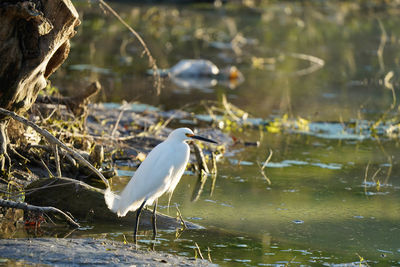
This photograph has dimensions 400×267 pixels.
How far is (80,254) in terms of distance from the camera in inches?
181

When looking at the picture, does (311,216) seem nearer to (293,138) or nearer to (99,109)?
(293,138)

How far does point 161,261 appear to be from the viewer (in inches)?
183

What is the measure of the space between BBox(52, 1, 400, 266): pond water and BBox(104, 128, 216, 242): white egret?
0.77 feet

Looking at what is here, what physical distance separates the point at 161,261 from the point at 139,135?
357 centimetres

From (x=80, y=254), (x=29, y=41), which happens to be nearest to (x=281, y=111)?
(x=29, y=41)

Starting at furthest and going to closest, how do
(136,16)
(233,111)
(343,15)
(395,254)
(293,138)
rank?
(343,15)
(136,16)
(233,111)
(293,138)
(395,254)

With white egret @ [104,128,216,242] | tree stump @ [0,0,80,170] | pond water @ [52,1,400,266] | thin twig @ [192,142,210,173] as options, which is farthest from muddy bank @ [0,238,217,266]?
thin twig @ [192,142,210,173]

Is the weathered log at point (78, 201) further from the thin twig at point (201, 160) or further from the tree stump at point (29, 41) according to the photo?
the thin twig at point (201, 160)

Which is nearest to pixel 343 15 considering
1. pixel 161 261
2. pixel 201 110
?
pixel 201 110

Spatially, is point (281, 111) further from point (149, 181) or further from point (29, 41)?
point (29, 41)

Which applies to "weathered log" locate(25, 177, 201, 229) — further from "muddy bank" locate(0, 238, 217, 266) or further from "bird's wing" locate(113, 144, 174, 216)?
"muddy bank" locate(0, 238, 217, 266)

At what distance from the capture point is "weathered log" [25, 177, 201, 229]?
5633 millimetres

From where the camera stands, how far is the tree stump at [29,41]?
5289 millimetres

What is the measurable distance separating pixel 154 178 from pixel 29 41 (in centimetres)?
142
